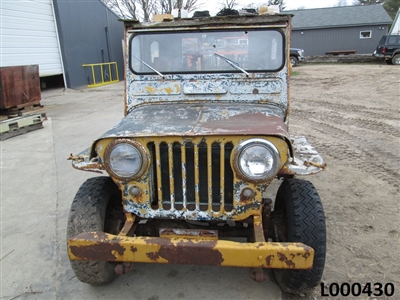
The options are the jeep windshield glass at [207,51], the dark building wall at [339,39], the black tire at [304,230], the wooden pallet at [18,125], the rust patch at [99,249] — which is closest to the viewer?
the rust patch at [99,249]

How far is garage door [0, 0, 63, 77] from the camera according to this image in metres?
12.5

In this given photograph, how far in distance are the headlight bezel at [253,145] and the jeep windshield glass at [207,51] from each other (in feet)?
4.25

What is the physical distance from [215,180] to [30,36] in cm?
1385

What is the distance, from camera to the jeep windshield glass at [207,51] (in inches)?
134

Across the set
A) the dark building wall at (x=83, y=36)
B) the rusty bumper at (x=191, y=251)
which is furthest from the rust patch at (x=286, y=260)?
the dark building wall at (x=83, y=36)

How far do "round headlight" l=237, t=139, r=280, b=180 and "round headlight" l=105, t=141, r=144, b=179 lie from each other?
0.70m

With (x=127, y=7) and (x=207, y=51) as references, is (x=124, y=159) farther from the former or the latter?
(x=127, y=7)

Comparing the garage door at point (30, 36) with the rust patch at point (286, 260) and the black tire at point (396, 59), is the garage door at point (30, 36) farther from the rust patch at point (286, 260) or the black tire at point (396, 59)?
the black tire at point (396, 59)

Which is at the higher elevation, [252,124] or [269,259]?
[252,124]

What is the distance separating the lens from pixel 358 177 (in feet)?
16.6

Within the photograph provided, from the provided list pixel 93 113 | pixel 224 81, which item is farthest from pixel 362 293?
pixel 93 113

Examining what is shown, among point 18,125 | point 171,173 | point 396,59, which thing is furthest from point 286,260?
point 396,59

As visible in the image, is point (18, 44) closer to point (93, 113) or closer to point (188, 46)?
point (93, 113)

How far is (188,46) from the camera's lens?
3.48 m
